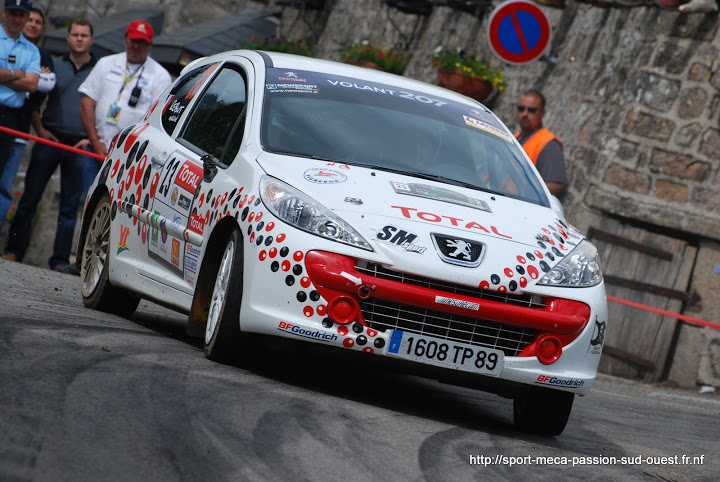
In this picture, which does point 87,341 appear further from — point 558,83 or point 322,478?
point 558,83

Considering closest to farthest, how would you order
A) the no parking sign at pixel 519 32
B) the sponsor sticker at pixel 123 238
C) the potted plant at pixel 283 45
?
the sponsor sticker at pixel 123 238
the no parking sign at pixel 519 32
the potted plant at pixel 283 45

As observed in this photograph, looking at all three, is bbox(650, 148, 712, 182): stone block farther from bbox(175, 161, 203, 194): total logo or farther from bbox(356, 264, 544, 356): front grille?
bbox(356, 264, 544, 356): front grille

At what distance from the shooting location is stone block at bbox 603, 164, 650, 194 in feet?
46.4

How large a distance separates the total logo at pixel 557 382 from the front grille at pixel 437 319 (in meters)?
0.26

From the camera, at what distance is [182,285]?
734cm

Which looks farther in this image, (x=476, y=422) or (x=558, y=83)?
(x=558, y=83)

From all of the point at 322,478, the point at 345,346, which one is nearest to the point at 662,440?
the point at 345,346

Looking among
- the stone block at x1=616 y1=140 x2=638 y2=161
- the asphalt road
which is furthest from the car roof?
the stone block at x1=616 y1=140 x2=638 y2=161

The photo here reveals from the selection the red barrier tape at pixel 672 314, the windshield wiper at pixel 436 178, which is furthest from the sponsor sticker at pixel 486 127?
the red barrier tape at pixel 672 314

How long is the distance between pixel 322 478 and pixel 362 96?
3414 mm

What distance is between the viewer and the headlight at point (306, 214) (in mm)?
6203

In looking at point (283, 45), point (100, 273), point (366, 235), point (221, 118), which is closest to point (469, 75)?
point (100, 273)

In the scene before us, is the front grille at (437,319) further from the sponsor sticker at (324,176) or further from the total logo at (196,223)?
the total logo at (196,223)

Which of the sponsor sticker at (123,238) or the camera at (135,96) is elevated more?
the camera at (135,96)
